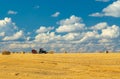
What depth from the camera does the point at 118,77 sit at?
35500 millimetres

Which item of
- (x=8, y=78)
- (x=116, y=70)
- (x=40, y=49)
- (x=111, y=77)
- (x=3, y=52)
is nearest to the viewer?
(x=8, y=78)

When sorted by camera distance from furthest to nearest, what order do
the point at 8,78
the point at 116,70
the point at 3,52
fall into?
1. the point at 3,52
2. the point at 116,70
3. the point at 8,78

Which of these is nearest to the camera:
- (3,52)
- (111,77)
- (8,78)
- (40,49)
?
(8,78)

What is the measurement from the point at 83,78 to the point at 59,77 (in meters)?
2.24

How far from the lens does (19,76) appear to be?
3397cm

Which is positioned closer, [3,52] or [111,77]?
[111,77]

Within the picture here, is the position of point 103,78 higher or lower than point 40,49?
lower

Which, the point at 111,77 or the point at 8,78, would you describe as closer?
the point at 8,78

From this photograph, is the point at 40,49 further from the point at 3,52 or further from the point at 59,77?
the point at 59,77

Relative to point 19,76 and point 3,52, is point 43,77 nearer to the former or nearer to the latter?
point 19,76

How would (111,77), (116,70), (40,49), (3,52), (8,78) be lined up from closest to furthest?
(8,78) → (111,77) → (116,70) → (3,52) → (40,49)

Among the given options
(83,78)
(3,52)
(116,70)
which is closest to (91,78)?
(83,78)

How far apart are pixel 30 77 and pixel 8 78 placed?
2036 mm

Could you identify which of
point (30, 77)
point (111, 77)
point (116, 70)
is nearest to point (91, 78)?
point (111, 77)
